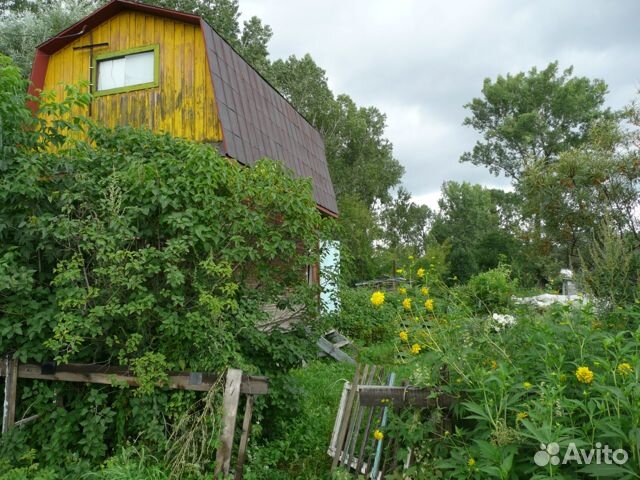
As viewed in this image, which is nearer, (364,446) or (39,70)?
(364,446)

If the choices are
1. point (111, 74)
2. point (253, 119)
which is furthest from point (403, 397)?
point (111, 74)

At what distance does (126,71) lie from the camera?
7.97m

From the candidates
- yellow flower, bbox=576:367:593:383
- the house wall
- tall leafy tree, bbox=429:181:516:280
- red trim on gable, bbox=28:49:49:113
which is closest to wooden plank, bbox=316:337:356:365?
the house wall

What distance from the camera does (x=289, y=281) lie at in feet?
13.3

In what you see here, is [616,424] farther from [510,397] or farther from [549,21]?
[549,21]

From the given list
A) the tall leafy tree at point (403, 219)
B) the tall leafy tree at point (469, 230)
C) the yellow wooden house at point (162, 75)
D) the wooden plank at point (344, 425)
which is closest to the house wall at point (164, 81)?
the yellow wooden house at point (162, 75)

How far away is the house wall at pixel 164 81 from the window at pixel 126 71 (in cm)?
11

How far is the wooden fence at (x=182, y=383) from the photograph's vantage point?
302 cm

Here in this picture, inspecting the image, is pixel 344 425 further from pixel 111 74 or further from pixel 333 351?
pixel 111 74

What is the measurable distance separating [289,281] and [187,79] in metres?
4.89

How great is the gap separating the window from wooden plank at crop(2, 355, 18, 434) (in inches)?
217

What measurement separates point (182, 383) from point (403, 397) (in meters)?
1.60

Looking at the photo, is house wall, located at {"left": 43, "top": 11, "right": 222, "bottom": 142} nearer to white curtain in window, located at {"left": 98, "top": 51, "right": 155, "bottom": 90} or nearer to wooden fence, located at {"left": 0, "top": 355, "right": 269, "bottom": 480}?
white curtain in window, located at {"left": 98, "top": 51, "right": 155, "bottom": 90}

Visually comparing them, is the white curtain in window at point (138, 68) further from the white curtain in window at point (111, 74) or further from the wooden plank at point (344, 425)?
the wooden plank at point (344, 425)
